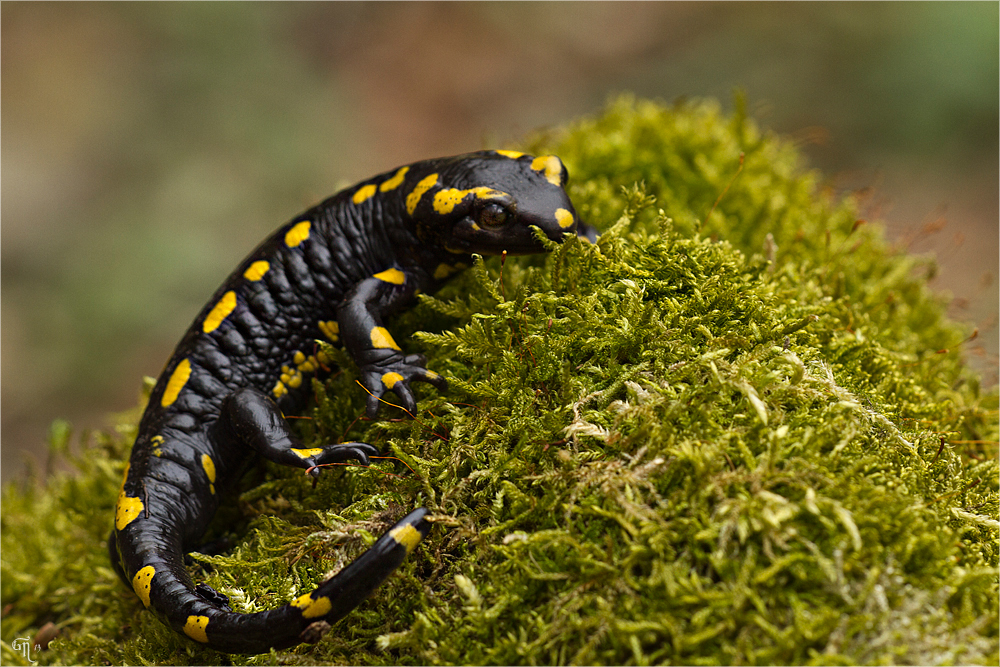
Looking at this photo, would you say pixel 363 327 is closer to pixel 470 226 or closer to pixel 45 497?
pixel 470 226

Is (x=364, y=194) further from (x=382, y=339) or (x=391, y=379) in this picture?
(x=391, y=379)

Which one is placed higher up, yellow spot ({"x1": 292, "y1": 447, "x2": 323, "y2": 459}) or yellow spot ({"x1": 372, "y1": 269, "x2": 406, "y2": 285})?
yellow spot ({"x1": 372, "y1": 269, "x2": 406, "y2": 285})

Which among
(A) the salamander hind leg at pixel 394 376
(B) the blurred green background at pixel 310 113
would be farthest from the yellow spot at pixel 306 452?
(B) the blurred green background at pixel 310 113

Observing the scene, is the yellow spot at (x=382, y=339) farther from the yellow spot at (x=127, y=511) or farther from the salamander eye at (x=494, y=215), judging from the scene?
the yellow spot at (x=127, y=511)

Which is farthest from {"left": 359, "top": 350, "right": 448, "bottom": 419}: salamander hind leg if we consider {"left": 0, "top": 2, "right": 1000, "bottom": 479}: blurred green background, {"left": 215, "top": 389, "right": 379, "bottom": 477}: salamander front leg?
{"left": 0, "top": 2, "right": 1000, "bottom": 479}: blurred green background

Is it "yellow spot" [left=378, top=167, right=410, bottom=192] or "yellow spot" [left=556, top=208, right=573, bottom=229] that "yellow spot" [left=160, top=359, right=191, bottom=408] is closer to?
"yellow spot" [left=378, top=167, right=410, bottom=192]

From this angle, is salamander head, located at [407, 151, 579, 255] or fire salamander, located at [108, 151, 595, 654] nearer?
fire salamander, located at [108, 151, 595, 654]

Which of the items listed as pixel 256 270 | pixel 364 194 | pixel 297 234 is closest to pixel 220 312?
pixel 256 270
